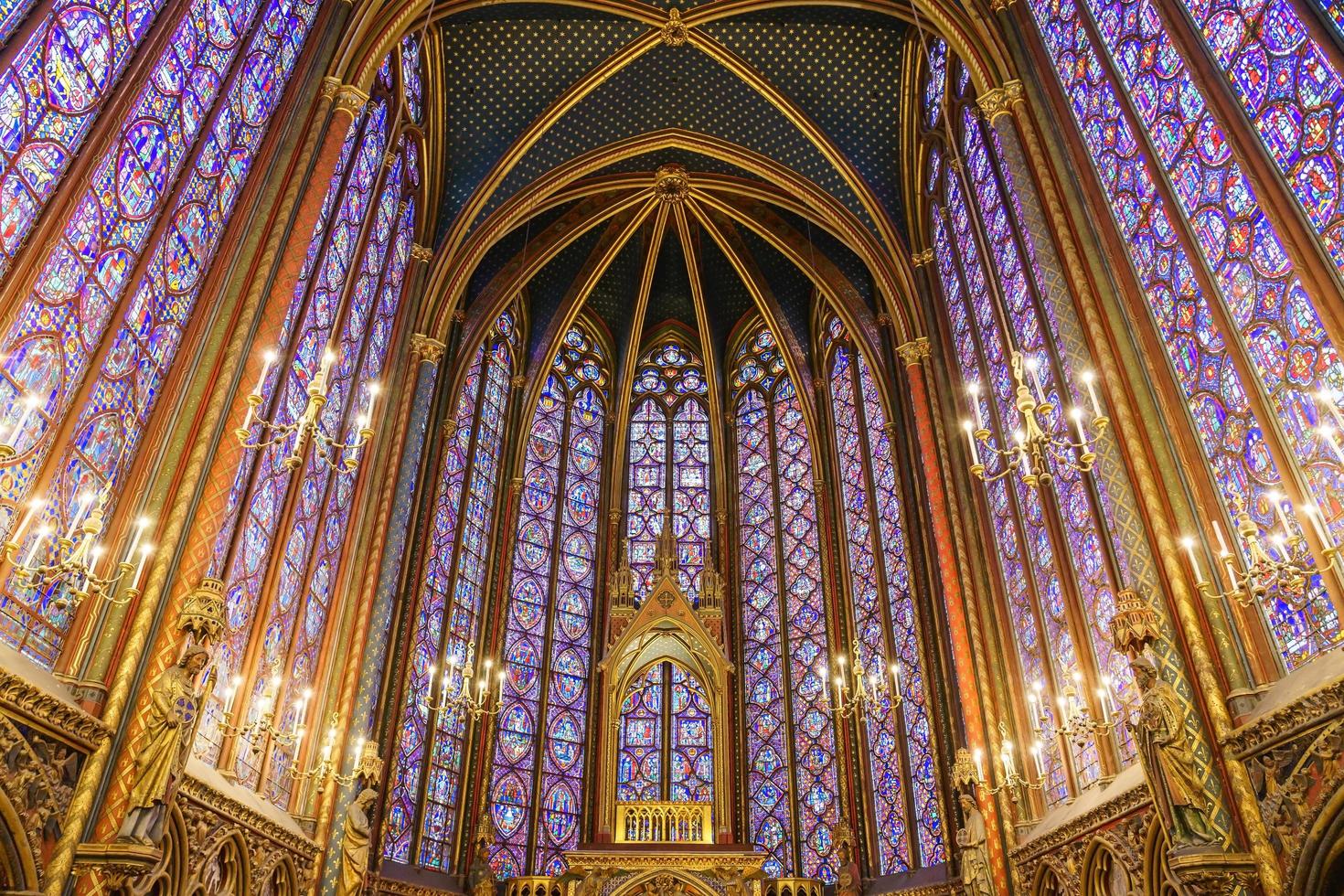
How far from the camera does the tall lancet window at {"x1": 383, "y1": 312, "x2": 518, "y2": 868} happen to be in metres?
16.8

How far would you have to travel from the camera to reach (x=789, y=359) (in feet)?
77.1

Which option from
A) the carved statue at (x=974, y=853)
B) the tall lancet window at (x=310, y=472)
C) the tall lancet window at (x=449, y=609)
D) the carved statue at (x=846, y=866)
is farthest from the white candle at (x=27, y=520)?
the carved statue at (x=846, y=866)

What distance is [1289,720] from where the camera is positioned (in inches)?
322

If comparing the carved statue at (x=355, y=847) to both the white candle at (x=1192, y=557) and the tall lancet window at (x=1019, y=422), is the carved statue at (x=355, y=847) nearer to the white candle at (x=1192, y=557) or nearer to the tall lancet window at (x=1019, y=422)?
the tall lancet window at (x=1019, y=422)

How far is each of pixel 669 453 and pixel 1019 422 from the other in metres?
11.7

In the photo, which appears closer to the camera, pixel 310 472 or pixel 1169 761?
pixel 1169 761

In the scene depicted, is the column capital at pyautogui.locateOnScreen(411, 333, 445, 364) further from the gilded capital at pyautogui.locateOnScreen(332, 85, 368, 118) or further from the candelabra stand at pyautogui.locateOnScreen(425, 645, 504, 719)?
the candelabra stand at pyautogui.locateOnScreen(425, 645, 504, 719)

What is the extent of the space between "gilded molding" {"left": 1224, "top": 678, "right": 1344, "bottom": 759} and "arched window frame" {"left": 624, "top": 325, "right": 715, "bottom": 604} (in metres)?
12.9

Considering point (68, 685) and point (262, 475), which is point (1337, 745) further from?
point (262, 475)

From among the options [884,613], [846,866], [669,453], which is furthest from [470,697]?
[669,453]

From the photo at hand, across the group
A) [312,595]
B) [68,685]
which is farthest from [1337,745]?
[312,595]

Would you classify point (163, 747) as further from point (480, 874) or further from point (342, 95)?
point (480, 874)

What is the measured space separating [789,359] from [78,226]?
54.9 feet

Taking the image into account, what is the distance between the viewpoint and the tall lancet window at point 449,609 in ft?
55.3
